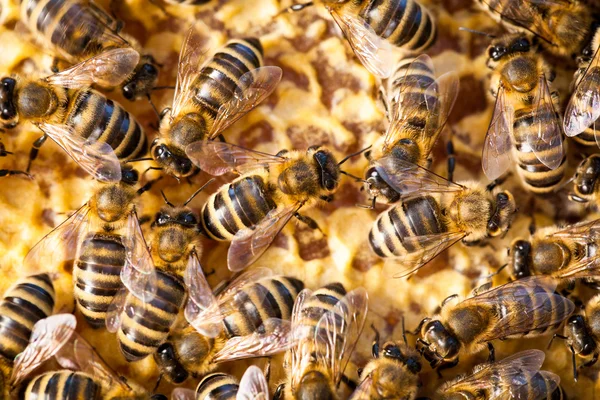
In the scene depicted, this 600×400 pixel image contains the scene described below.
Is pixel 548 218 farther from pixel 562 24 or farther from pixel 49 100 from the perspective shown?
pixel 49 100

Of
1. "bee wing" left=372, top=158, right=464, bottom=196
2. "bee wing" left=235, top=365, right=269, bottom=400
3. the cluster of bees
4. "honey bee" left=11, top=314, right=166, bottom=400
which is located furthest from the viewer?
"bee wing" left=372, top=158, right=464, bottom=196

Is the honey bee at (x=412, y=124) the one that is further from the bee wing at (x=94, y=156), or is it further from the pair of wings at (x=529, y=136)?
the bee wing at (x=94, y=156)

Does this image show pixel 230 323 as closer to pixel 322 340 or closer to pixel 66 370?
pixel 322 340

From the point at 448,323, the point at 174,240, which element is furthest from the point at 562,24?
the point at 174,240

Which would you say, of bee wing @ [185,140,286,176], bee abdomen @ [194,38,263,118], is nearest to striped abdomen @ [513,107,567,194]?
bee wing @ [185,140,286,176]

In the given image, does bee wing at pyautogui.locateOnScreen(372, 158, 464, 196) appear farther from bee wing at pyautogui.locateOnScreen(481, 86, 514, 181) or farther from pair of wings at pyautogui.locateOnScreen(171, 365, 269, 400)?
pair of wings at pyautogui.locateOnScreen(171, 365, 269, 400)

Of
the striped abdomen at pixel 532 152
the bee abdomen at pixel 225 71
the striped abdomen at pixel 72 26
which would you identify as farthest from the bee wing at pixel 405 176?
the striped abdomen at pixel 72 26
